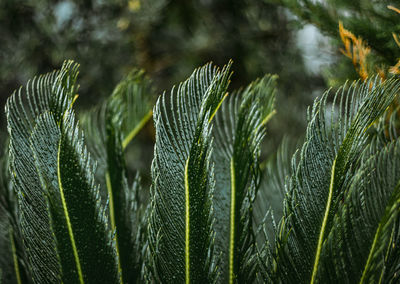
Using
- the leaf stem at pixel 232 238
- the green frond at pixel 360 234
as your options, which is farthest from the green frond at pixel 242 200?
the green frond at pixel 360 234

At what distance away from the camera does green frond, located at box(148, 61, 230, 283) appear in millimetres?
1077

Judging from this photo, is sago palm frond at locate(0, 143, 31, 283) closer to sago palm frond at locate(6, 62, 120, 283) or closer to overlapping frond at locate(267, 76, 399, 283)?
sago palm frond at locate(6, 62, 120, 283)

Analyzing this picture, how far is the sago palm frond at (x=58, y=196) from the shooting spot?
1.10m

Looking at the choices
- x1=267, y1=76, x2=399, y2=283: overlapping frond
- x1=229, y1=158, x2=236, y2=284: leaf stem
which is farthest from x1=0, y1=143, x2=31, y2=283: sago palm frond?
x1=267, y1=76, x2=399, y2=283: overlapping frond

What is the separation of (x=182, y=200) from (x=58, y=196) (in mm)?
312

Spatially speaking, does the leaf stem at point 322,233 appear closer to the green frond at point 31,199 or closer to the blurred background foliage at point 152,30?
the green frond at point 31,199

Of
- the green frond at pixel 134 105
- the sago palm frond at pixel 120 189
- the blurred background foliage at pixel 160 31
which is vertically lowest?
the sago palm frond at pixel 120 189

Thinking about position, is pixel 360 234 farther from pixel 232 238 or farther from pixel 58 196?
pixel 58 196

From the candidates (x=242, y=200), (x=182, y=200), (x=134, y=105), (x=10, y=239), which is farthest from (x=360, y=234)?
(x=10, y=239)

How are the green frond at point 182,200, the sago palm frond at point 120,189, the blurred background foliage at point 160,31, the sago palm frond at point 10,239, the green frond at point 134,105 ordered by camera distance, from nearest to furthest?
the green frond at point 182,200 < the sago palm frond at point 120,189 < the sago palm frond at point 10,239 < the green frond at point 134,105 < the blurred background foliage at point 160,31

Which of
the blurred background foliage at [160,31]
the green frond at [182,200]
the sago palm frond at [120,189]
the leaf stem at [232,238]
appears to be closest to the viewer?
the green frond at [182,200]

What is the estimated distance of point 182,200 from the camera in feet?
3.65

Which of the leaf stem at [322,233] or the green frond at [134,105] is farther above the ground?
the green frond at [134,105]

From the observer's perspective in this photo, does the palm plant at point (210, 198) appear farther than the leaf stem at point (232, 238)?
No
